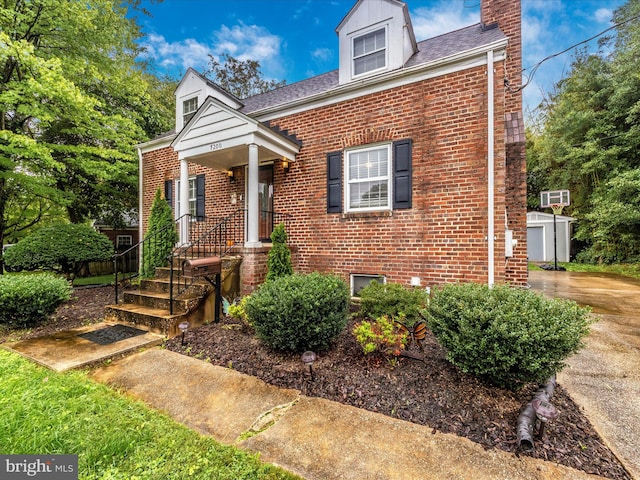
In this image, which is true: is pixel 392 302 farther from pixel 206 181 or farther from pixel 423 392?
pixel 206 181

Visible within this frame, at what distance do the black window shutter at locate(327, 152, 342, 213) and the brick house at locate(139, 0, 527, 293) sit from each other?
0.02 m

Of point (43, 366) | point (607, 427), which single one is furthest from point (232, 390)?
point (607, 427)

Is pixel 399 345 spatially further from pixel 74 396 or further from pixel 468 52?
pixel 468 52

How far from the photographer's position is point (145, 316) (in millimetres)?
4516

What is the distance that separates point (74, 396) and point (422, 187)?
569cm

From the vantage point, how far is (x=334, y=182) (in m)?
6.23

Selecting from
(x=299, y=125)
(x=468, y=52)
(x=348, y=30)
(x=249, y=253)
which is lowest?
(x=249, y=253)

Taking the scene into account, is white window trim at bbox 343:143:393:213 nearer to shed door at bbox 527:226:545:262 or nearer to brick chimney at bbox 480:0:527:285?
brick chimney at bbox 480:0:527:285

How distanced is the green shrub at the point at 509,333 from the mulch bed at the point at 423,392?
0.95ft

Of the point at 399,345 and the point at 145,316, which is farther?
the point at 145,316

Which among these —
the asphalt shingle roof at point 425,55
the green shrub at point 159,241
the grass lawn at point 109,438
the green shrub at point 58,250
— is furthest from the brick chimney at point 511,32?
the green shrub at point 58,250

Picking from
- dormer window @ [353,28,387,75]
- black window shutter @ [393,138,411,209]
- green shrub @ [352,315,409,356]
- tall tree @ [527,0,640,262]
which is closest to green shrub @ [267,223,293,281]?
black window shutter @ [393,138,411,209]

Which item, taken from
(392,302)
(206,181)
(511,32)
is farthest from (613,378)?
(206,181)

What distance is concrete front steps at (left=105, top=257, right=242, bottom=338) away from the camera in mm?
4395
